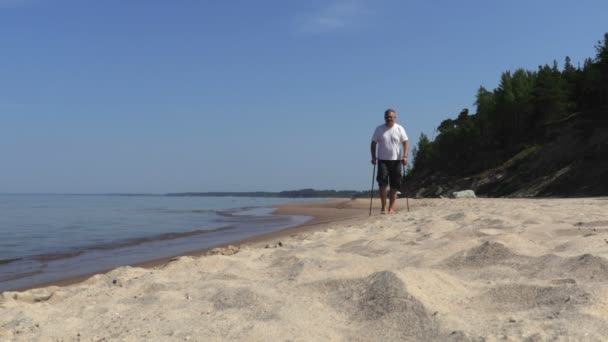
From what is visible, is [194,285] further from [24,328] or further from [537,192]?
[537,192]

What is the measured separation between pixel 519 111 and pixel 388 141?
38060 millimetres

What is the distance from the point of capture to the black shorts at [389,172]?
8.12m

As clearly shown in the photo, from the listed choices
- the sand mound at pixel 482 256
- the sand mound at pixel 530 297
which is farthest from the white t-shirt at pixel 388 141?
the sand mound at pixel 530 297

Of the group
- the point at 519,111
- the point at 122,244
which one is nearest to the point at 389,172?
the point at 122,244

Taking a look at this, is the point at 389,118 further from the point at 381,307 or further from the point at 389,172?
the point at 381,307

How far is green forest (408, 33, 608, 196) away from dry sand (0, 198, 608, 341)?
27075mm

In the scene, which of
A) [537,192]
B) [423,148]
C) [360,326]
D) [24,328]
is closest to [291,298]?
[360,326]

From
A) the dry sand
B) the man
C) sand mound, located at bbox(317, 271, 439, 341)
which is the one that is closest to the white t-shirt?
the man

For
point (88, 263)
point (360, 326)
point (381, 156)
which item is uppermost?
point (381, 156)

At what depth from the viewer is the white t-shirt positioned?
26.7ft

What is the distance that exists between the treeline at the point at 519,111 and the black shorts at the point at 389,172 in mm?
24174

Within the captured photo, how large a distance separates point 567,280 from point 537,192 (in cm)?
1881

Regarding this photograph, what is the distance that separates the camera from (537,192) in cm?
1973

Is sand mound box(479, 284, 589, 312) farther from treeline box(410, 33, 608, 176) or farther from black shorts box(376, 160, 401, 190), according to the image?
treeline box(410, 33, 608, 176)
